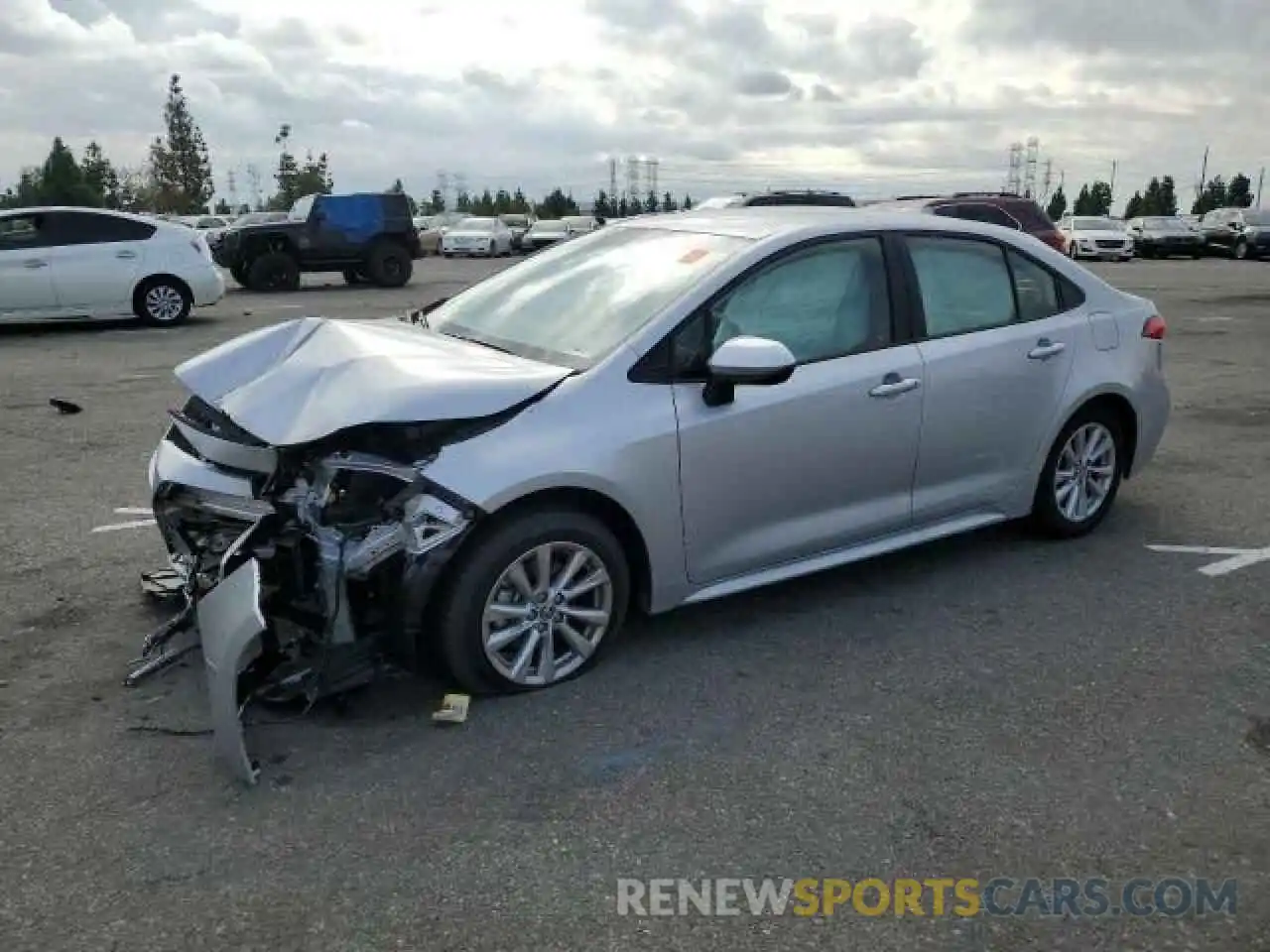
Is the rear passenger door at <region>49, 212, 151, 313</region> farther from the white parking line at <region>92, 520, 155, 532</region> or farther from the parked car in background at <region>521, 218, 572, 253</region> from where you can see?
the parked car in background at <region>521, 218, 572, 253</region>

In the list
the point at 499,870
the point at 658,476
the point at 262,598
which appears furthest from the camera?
the point at 658,476

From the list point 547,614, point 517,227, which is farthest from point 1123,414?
point 517,227

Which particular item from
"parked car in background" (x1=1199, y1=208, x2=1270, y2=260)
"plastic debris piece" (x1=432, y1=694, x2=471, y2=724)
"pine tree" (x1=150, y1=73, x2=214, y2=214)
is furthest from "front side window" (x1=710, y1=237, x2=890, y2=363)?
"pine tree" (x1=150, y1=73, x2=214, y2=214)

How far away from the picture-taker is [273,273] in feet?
73.0

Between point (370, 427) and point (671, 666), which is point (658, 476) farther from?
point (370, 427)

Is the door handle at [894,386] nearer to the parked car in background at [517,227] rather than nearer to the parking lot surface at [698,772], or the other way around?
the parking lot surface at [698,772]

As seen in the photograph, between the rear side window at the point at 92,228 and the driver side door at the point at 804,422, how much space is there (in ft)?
40.3

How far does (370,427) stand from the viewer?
3.85m

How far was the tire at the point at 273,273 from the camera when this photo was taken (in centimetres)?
2208

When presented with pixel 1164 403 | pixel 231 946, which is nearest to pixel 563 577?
pixel 231 946

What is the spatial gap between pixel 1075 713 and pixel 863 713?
0.72 m

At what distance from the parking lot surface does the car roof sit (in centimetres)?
152

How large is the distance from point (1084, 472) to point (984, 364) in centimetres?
103

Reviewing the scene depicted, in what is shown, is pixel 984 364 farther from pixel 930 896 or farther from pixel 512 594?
pixel 930 896
